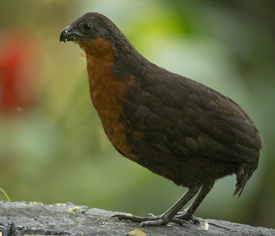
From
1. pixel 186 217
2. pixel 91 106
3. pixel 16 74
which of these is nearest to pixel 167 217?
pixel 186 217

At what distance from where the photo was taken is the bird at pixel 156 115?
3102 mm

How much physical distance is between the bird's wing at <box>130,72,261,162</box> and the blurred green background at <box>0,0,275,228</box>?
1354 mm

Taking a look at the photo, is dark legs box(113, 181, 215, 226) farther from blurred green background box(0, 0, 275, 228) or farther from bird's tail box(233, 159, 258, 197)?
blurred green background box(0, 0, 275, 228)

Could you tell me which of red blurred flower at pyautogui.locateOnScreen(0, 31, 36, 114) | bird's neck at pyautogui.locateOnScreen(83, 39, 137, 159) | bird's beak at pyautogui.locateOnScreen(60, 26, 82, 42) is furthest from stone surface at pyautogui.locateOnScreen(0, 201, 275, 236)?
red blurred flower at pyautogui.locateOnScreen(0, 31, 36, 114)

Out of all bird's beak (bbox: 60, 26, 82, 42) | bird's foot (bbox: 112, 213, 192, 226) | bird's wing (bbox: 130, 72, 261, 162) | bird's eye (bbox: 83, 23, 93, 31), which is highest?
bird's eye (bbox: 83, 23, 93, 31)

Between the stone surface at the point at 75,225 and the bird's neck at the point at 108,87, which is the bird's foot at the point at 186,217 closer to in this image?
the stone surface at the point at 75,225

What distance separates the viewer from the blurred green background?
4648 millimetres

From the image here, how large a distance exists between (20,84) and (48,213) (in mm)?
1814

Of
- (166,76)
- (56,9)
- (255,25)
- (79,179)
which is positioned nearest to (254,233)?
(166,76)

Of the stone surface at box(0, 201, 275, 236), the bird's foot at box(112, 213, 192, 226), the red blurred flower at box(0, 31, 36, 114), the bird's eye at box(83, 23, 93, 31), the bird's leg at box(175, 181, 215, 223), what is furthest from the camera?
the red blurred flower at box(0, 31, 36, 114)

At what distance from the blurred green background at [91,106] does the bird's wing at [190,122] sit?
1.35 m

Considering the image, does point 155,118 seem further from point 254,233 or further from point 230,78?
point 230,78

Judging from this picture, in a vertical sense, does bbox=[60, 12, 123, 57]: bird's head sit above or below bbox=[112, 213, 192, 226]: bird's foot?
above

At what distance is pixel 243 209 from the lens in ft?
15.5
